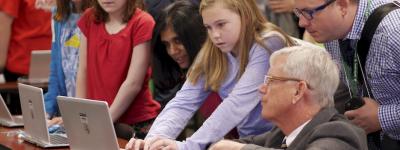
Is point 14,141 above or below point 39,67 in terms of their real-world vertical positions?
above

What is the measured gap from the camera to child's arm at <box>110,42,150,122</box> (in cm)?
409

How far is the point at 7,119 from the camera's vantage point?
4.30 m

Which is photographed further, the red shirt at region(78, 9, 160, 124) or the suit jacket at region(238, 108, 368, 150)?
the red shirt at region(78, 9, 160, 124)

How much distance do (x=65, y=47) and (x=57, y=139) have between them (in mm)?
997

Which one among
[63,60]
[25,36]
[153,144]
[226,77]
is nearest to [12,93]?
[25,36]

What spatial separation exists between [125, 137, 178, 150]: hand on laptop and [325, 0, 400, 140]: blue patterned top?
0.76 m

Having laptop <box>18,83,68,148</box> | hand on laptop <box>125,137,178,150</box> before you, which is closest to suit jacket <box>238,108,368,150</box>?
hand on laptop <box>125,137,178,150</box>

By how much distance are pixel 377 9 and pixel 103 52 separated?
5.61 feet

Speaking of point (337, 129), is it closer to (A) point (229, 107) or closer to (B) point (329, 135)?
(B) point (329, 135)

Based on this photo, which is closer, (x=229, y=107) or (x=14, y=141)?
(x=229, y=107)

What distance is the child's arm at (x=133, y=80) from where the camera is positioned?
4.09 meters

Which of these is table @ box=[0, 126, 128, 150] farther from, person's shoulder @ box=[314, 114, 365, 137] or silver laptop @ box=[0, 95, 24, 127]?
person's shoulder @ box=[314, 114, 365, 137]

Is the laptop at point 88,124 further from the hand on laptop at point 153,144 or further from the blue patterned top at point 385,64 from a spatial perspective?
the blue patterned top at point 385,64

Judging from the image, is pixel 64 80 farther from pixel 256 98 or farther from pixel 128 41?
pixel 256 98
